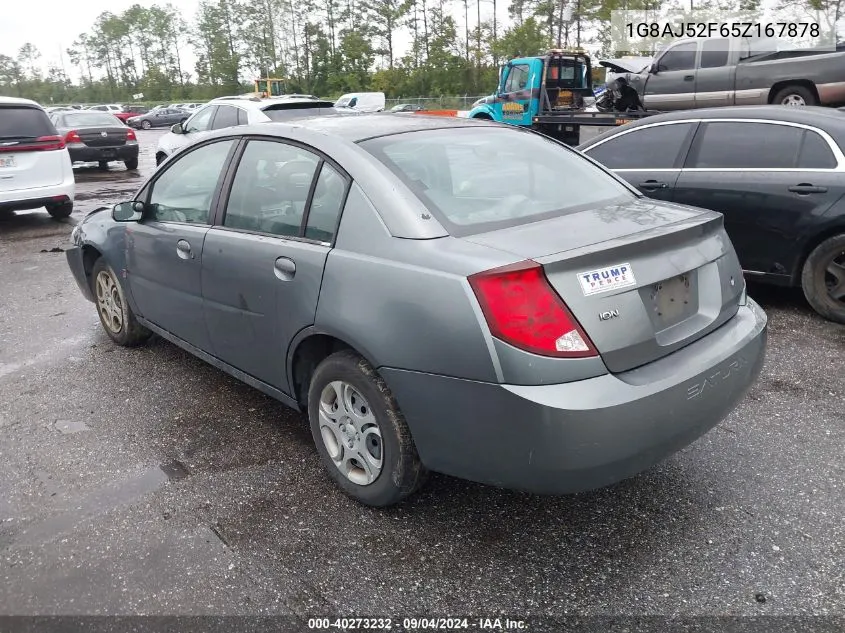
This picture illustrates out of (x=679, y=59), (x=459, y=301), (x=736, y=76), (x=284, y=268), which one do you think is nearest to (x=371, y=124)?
(x=284, y=268)

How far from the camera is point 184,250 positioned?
373 centimetres

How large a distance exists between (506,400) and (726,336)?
1077 mm

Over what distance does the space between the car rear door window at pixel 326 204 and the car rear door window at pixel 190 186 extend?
2.86ft

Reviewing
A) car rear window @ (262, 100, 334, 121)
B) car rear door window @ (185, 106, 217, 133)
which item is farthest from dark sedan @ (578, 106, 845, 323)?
car rear door window @ (185, 106, 217, 133)

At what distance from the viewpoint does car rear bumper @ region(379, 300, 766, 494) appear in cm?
225

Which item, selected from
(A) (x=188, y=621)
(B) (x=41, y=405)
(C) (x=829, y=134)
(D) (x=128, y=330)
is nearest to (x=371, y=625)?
(A) (x=188, y=621)

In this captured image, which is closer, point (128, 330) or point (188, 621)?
point (188, 621)

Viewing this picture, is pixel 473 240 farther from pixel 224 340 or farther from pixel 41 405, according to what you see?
pixel 41 405

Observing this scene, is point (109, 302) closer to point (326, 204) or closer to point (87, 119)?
point (326, 204)

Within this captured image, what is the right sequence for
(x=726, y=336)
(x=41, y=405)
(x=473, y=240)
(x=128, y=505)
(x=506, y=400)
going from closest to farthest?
(x=506, y=400), (x=473, y=240), (x=726, y=336), (x=128, y=505), (x=41, y=405)

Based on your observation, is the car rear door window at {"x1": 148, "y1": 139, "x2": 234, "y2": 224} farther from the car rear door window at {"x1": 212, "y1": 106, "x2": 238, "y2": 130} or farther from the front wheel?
the front wheel

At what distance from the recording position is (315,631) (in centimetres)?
228

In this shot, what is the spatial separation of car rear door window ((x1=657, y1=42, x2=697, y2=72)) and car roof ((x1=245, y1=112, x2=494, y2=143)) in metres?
10.9

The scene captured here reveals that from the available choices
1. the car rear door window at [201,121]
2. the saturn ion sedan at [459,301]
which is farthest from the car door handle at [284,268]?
the car rear door window at [201,121]
